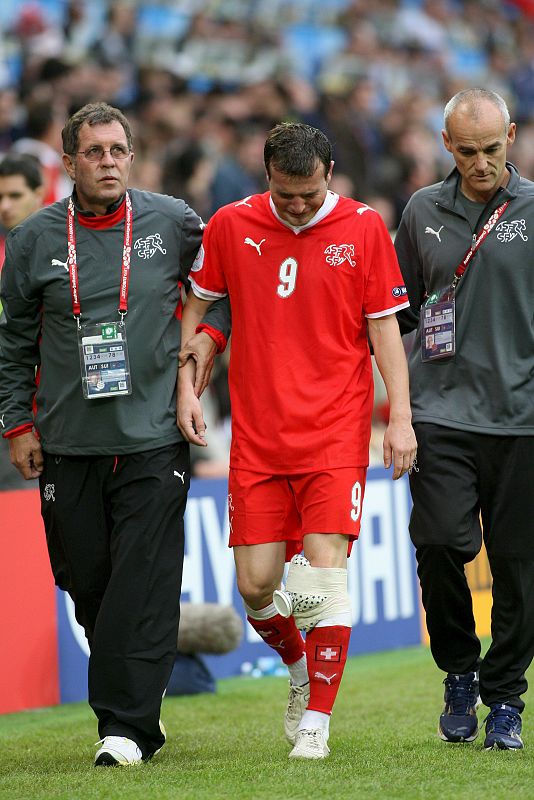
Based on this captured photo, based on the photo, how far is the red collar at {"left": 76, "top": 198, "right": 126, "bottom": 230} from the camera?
15.0 feet

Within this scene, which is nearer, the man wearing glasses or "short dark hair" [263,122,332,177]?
"short dark hair" [263,122,332,177]

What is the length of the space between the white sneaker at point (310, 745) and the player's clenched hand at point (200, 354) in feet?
4.12

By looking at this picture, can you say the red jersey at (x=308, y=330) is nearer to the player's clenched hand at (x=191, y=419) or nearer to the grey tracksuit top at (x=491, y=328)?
the player's clenched hand at (x=191, y=419)

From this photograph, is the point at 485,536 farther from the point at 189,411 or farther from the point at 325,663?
the point at 189,411

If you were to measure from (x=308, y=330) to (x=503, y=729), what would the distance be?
1.56 meters

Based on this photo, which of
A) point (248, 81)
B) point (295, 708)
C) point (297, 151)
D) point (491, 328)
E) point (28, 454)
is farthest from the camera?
point (248, 81)

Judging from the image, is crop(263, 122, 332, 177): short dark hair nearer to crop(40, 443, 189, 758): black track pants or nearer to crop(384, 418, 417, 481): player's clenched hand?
crop(384, 418, 417, 481): player's clenched hand

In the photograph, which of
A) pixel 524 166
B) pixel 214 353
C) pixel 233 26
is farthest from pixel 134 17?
pixel 214 353

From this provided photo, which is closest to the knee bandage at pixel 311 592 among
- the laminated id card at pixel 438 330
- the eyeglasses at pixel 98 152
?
the laminated id card at pixel 438 330

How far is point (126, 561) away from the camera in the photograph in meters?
4.48

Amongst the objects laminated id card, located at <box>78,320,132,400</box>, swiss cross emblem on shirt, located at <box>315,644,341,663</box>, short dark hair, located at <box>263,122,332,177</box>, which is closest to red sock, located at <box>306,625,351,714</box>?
swiss cross emblem on shirt, located at <box>315,644,341,663</box>

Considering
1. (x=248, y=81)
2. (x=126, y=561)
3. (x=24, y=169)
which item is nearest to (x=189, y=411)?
(x=126, y=561)

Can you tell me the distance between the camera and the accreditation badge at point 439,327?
15.0 feet

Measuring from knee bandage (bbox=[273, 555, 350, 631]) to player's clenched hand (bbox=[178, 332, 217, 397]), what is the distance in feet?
2.46
